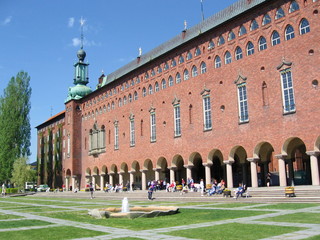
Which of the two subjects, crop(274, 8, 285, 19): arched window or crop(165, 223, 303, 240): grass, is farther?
crop(274, 8, 285, 19): arched window

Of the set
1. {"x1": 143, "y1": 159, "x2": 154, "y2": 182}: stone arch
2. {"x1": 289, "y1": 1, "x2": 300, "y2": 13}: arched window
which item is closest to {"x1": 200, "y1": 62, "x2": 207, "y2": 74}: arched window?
{"x1": 289, "y1": 1, "x2": 300, "y2": 13}: arched window

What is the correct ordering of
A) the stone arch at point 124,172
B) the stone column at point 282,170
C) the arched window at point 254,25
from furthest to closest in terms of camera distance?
1. the stone arch at point 124,172
2. the arched window at point 254,25
3. the stone column at point 282,170

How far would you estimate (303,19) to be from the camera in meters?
24.1

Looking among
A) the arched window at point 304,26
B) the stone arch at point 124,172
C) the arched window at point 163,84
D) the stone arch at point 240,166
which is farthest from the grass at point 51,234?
the stone arch at point 124,172

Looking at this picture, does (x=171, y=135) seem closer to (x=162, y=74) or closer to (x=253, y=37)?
(x=162, y=74)

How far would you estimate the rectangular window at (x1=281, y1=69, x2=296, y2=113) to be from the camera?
2455 centimetres

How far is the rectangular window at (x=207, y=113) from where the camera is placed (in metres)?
30.9

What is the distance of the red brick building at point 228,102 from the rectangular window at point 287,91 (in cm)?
7

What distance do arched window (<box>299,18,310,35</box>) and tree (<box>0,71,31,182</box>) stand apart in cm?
4304

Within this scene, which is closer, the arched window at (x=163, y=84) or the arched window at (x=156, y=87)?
the arched window at (x=163, y=84)

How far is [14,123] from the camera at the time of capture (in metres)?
54.1

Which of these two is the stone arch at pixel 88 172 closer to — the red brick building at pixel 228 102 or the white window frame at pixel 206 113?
the red brick building at pixel 228 102

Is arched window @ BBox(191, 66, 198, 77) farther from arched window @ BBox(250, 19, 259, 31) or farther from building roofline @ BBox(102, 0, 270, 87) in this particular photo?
arched window @ BBox(250, 19, 259, 31)

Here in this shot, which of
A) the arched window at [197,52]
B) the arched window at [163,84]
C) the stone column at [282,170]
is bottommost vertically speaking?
the stone column at [282,170]
